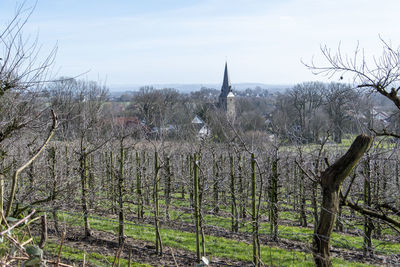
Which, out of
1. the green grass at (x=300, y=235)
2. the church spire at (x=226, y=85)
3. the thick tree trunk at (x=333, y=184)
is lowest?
the green grass at (x=300, y=235)

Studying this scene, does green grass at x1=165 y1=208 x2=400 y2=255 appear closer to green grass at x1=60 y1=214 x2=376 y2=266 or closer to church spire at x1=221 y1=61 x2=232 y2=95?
green grass at x1=60 y1=214 x2=376 y2=266

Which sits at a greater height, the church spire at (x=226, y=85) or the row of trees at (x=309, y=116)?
the church spire at (x=226, y=85)

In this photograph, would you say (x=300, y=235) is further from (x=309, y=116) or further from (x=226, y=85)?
(x=226, y=85)

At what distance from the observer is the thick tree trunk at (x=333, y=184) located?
243 cm

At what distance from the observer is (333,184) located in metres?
2.46

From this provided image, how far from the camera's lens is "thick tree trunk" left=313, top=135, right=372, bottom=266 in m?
2.43

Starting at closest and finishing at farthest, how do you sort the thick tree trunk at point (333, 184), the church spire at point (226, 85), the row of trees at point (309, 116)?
the thick tree trunk at point (333, 184)
the row of trees at point (309, 116)
the church spire at point (226, 85)

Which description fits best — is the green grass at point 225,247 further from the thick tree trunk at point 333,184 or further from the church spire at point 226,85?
the church spire at point 226,85

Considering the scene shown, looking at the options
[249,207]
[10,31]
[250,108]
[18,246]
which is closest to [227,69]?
[250,108]

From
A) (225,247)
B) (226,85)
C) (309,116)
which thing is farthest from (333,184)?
(226,85)

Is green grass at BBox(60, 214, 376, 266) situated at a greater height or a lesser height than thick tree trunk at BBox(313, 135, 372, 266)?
lesser

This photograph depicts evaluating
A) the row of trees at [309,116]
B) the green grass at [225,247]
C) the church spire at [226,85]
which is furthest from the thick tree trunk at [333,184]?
the church spire at [226,85]

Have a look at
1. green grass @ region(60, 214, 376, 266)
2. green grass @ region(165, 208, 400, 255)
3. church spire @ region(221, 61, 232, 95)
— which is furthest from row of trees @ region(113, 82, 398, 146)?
church spire @ region(221, 61, 232, 95)

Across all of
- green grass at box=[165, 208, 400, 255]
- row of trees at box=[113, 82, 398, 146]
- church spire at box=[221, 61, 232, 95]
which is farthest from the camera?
→ church spire at box=[221, 61, 232, 95]
